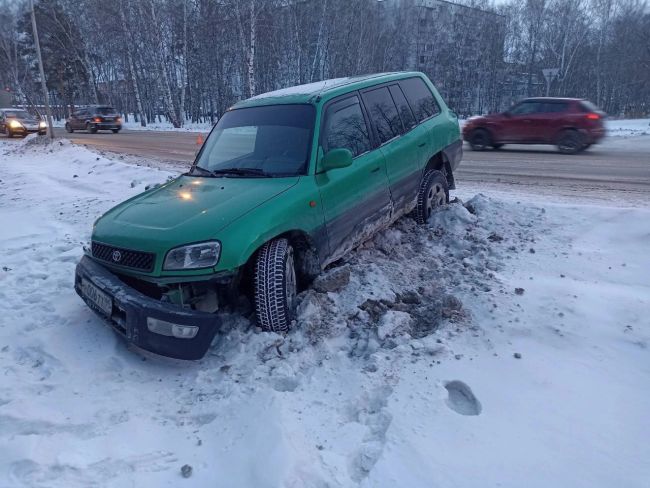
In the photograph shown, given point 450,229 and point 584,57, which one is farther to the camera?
point 584,57

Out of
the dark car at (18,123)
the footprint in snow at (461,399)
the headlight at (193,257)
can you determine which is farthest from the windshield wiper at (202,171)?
the dark car at (18,123)

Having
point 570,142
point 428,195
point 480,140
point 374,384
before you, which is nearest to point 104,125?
point 480,140

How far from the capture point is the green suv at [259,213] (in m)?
3.22

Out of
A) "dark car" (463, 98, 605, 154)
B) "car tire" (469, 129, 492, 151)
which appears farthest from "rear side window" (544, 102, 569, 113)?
"car tire" (469, 129, 492, 151)

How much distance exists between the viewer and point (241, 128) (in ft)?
15.5

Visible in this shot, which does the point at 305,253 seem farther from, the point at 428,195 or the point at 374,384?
the point at 428,195

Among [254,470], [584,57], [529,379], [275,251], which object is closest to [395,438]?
[254,470]

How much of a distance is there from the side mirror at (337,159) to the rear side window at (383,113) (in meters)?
1.04

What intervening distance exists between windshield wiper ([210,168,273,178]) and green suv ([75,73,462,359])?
0.05ft

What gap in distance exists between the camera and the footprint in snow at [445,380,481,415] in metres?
2.92

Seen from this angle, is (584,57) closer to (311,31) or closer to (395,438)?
(311,31)

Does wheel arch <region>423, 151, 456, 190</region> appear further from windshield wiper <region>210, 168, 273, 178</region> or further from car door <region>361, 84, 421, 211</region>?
windshield wiper <region>210, 168, 273, 178</region>

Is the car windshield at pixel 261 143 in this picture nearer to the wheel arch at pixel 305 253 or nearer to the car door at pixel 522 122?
the wheel arch at pixel 305 253

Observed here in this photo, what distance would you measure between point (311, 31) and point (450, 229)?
116 feet
